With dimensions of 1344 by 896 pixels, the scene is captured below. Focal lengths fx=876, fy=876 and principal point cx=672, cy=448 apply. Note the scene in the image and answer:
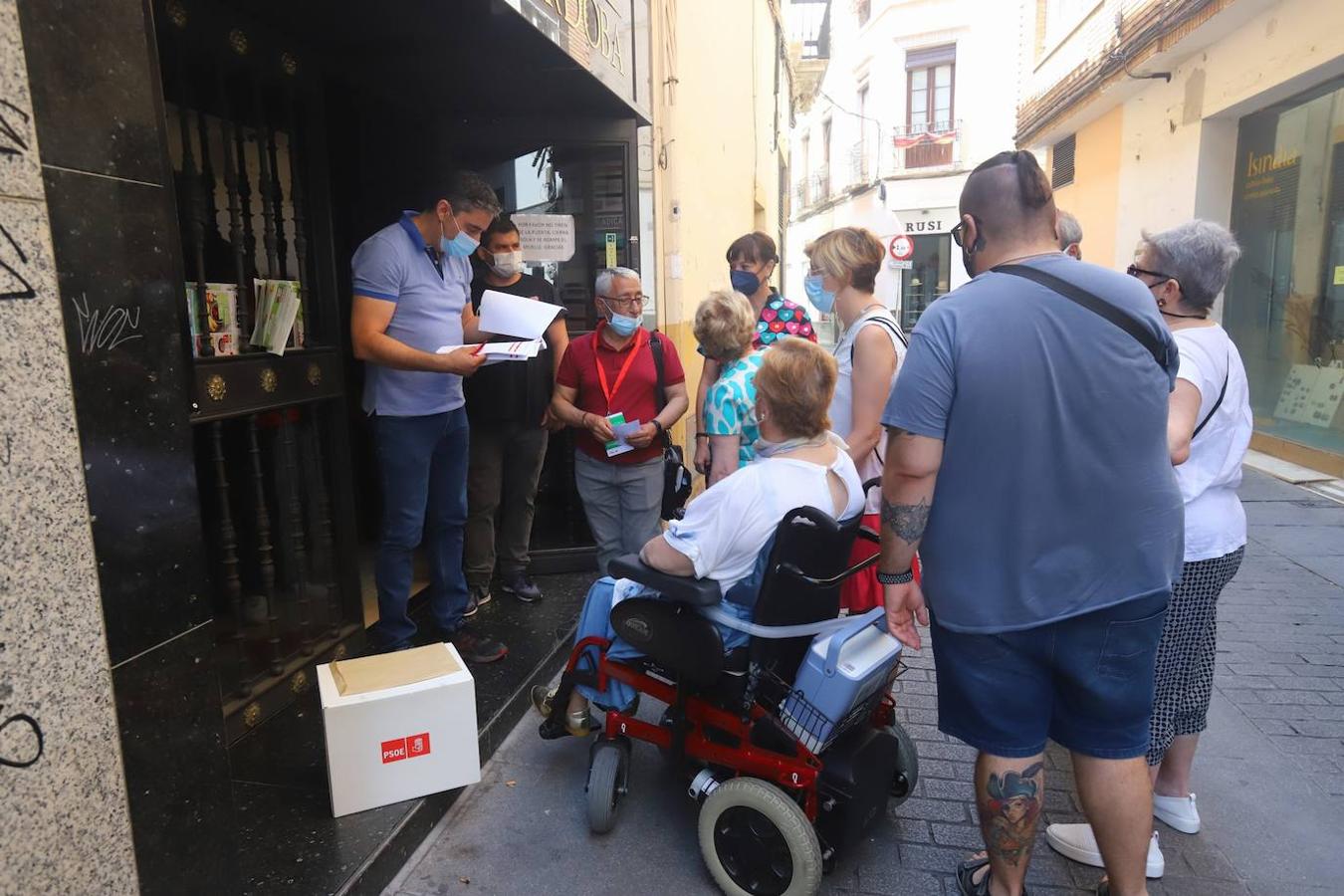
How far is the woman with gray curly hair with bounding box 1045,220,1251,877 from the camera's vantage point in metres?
2.43

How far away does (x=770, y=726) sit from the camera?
2.38 meters

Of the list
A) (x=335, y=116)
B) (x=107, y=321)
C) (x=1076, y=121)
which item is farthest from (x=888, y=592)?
(x=1076, y=121)

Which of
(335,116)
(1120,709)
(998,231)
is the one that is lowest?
(1120,709)

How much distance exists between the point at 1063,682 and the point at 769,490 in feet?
2.79

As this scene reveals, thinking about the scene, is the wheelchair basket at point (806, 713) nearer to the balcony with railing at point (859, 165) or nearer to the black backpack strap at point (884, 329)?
the black backpack strap at point (884, 329)

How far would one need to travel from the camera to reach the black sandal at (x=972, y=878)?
2322mm

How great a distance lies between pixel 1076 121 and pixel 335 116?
12522 millimetres

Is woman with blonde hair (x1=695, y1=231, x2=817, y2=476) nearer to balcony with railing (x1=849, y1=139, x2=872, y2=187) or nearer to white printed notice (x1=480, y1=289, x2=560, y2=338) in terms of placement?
white printed notice (x1=480, y1=289, x2=560, y2=338)

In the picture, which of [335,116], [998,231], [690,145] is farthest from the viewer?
[690,145]

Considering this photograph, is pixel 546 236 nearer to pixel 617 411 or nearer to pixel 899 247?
pixel 617 411

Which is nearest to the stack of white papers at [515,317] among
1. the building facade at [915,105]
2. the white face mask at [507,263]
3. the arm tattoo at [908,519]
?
the white face mask at [507,263]

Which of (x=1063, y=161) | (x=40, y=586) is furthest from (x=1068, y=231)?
(x=1063, y=161)

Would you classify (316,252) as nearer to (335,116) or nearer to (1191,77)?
(335,116)

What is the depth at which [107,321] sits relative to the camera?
1.65m
